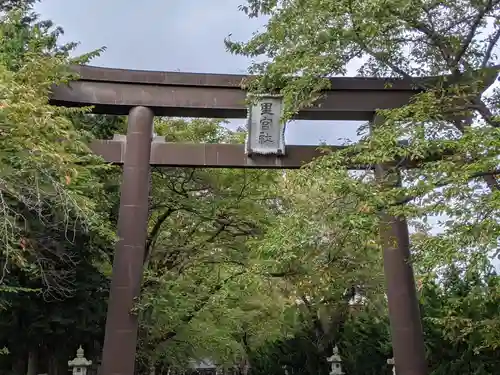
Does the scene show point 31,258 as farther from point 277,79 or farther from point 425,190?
point 425,190

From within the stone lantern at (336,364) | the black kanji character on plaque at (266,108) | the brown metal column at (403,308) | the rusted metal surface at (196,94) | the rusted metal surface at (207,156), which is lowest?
the stone lantern at (336,364)

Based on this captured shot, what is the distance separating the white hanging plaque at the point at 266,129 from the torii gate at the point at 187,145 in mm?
159

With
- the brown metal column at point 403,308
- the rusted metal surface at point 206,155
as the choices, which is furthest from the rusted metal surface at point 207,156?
the brown metal column at point 403,308

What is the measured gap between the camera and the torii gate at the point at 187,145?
7.45m

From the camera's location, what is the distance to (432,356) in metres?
8.48

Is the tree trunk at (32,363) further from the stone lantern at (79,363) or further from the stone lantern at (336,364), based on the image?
the stone lantern at (336,364)

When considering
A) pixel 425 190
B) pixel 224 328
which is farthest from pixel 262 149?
pixel 224 328

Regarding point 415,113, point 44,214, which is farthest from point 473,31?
point 44,214

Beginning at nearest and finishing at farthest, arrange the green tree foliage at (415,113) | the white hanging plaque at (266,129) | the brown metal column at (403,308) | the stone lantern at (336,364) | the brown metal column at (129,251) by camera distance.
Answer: the green tree foliage at (415,113) < the brown metal column at (129,251) < the brown metal column at (403,308) < the white hanging plaque at (266,129) < the stone lantern at (336,364)

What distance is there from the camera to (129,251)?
7.45 meters

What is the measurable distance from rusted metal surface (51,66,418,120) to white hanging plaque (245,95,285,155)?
0.34 meters

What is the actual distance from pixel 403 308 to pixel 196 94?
457 centimetres

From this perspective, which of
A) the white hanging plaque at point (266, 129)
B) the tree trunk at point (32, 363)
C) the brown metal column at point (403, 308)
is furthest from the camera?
the tree trunk at point (32, 363)

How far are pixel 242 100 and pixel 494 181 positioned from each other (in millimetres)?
4199
